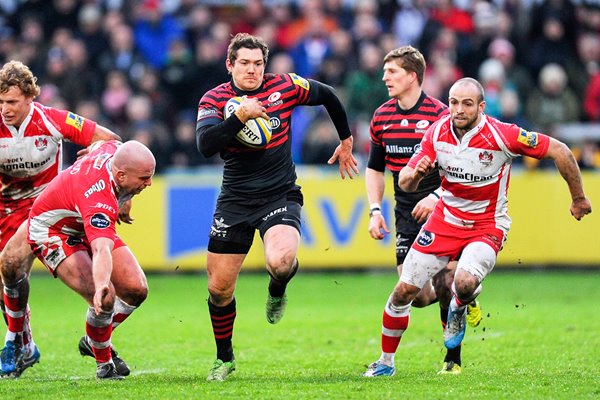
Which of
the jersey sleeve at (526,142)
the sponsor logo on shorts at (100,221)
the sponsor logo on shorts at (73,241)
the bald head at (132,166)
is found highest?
the jersey sleeve at (526,142)

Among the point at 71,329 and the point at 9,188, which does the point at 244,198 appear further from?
the point at 71,329

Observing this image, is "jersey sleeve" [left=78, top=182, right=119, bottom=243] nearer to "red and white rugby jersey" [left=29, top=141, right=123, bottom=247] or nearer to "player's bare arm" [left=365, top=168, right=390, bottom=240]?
"red and white rugby jersey" [left=29, top=141, right=123, bottom=247]

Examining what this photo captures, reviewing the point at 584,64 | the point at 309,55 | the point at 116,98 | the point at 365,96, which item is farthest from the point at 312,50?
the point at 584,64

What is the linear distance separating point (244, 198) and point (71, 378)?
2091mm

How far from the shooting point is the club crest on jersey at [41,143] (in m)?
10.5

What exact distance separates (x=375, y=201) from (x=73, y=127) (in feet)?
9.09

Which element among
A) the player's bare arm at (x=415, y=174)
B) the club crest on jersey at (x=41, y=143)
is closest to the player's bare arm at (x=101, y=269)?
the club crest on jersey at (x=41, y=143)

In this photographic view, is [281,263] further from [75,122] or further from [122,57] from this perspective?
[122,57]

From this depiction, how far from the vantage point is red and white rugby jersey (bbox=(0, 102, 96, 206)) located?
10414mm

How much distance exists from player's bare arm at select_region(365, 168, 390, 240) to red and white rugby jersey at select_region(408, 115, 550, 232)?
515mm

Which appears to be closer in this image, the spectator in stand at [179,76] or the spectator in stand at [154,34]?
the spectator in stand at [179,76]

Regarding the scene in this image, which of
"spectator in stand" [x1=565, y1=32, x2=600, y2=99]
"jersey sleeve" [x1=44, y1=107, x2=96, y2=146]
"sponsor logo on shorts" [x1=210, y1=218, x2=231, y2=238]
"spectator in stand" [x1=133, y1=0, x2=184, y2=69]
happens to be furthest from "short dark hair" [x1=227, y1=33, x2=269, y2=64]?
"spectator in stand" [x1=133, y1=0, x2=184, y2=69]

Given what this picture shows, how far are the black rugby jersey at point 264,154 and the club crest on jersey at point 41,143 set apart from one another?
60.8 inches

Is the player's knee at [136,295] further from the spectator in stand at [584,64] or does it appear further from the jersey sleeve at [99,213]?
the spectator in stand at [584,64]
